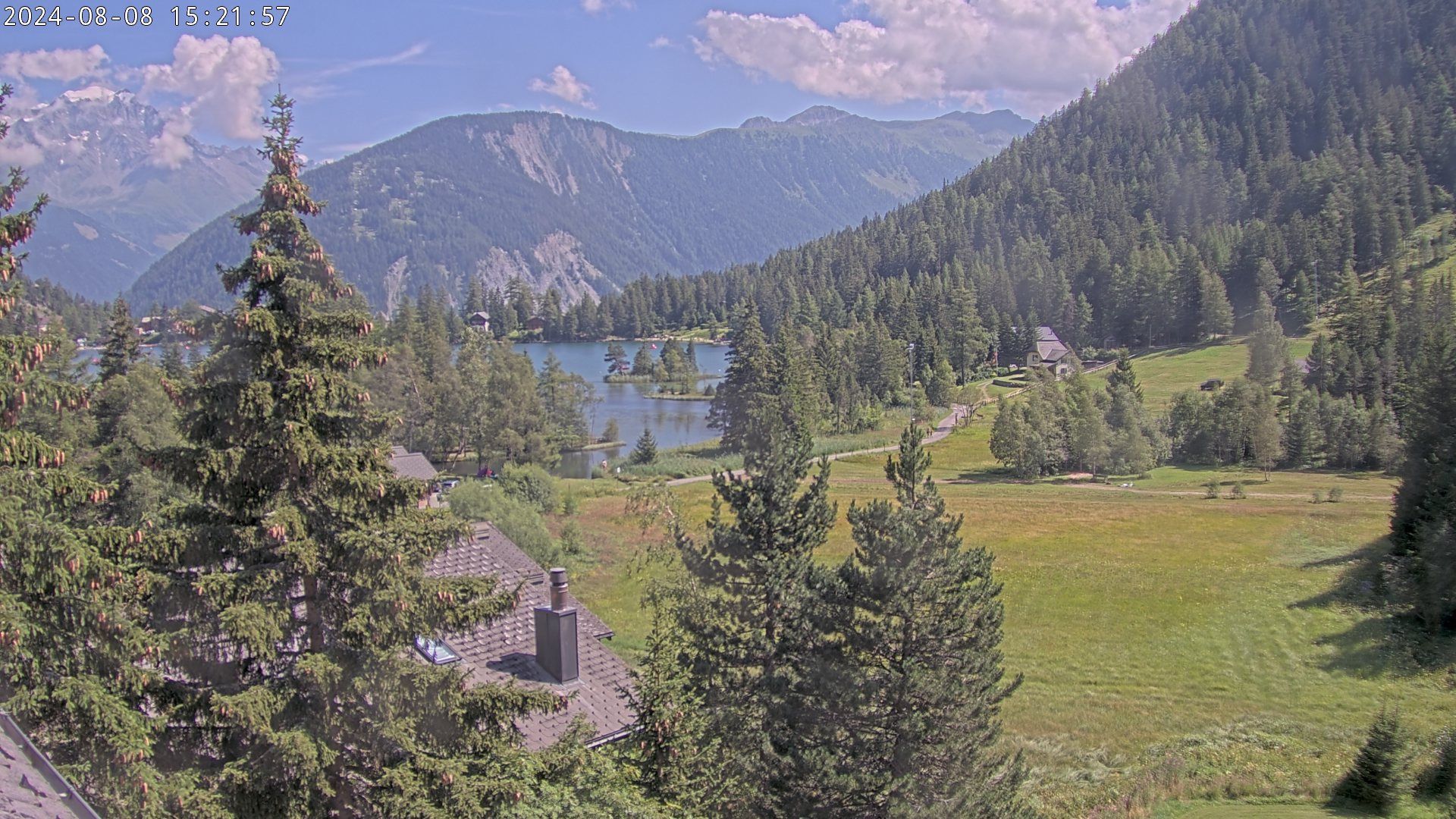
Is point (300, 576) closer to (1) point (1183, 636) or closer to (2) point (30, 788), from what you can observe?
(2) point (30, 788)

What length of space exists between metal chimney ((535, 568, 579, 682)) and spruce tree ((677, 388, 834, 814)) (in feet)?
6.68

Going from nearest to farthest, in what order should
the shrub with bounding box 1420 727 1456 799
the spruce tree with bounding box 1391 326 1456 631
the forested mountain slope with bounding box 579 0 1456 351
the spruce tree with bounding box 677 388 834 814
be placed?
the spruce tree with bounding box 677 388 834 814 → the shrub with bounding box 1420 727 1456 799 → the spruce tree with bounding box 1391 326 1456 631 → the forested mountain slope with bounding box 579 0 1456 351

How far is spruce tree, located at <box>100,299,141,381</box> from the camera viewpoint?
137ft

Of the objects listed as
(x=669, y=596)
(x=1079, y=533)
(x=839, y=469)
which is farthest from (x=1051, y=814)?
(x=839, y=469)

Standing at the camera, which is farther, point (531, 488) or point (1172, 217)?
point (1172, 217)

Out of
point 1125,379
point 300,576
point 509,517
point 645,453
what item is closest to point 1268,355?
point 1125,379

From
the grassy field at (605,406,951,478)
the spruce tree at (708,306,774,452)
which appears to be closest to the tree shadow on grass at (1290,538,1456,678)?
the grassy field at (605,406,951,478)

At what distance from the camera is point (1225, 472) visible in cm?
6103

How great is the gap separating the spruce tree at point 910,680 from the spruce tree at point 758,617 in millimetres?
695

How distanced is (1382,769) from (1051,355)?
315 feet

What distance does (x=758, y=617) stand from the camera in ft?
49.4

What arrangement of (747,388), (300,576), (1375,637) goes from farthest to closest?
(747,388)
(1375,637)
(300,576)

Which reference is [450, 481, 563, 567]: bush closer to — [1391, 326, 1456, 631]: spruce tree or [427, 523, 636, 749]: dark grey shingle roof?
[427, 523, 636, 749]: dark grey shingle roof

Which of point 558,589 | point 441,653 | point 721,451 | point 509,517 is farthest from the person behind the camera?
point 721,451
